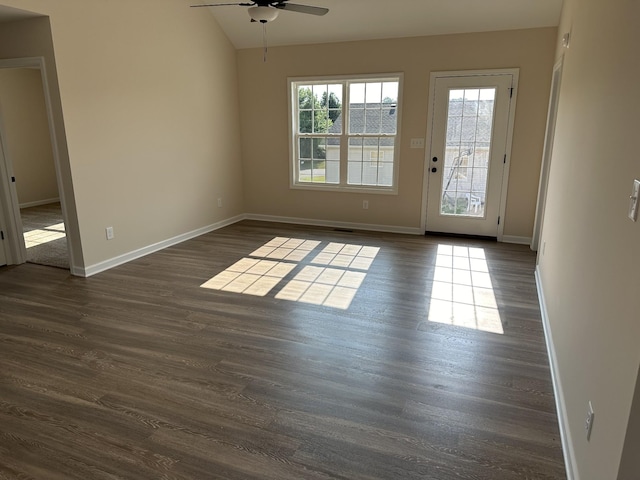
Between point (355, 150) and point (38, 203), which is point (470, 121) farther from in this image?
point (38, 203)

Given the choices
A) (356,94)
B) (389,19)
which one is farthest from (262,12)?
(356,94)

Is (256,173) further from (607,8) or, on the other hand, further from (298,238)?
(607,8)

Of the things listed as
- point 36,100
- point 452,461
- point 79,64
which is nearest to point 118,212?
point 79,64

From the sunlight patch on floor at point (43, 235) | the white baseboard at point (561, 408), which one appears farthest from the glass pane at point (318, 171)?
the white baseboard at point (561, 408)

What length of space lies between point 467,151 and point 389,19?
189 cm

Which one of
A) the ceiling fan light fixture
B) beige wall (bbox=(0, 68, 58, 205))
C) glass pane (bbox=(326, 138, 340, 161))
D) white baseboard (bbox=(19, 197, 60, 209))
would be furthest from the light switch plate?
white baseboard (bbox=(19, 197, 60, 209))

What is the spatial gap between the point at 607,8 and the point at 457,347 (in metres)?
2.10

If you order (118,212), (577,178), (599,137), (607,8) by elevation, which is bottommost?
(118,212)

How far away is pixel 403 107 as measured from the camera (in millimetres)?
5699

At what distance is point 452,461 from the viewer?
195 cm

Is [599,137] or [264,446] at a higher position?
[599,137]

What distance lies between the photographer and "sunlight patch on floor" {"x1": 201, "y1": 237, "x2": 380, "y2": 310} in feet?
12.8

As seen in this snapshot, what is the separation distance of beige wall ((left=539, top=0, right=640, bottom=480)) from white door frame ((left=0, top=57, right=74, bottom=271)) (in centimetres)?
428

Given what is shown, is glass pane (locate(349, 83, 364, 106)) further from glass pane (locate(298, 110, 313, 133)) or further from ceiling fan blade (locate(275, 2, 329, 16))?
ceiling fan blade (locate(275, 2, 329, 16))
